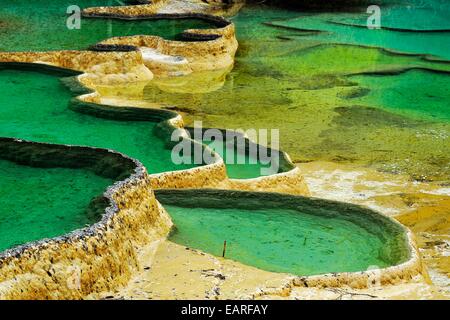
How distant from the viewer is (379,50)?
71.3 feet

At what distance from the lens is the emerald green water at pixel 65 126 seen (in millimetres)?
11484

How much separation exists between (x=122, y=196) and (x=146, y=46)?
12088 millimetres

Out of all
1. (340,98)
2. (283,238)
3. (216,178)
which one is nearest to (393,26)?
(340,98)

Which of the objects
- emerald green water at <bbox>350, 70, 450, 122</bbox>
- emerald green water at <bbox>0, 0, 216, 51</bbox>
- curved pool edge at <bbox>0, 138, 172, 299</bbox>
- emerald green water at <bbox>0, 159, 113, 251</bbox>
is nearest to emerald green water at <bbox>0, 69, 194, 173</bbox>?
emerald green water at <bbox>0, 159, 113, 251</bbox>

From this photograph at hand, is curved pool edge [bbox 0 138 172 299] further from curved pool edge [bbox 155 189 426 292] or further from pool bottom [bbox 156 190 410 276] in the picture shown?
curved pool edge [bbox 155 189 426 292]

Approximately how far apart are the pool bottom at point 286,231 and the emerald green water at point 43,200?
908mm

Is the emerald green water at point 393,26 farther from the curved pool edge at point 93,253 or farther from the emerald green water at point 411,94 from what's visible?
the curved pool edge at point 93,253

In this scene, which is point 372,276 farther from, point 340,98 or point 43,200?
point 340,98

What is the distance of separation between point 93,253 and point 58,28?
1432 cm

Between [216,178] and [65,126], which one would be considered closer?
[216,178]

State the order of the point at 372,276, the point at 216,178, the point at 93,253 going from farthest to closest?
the point at 216,178
the point at 372,276
the point at 93,253

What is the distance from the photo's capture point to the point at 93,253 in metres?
7.13

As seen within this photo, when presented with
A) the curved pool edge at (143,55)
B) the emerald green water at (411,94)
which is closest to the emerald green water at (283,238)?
the emerald green water at (411,94)
